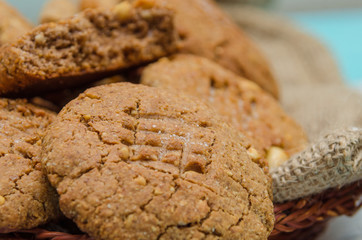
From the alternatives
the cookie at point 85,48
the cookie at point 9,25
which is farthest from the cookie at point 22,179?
the cookie at point 9,25

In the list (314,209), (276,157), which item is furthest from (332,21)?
(314,209)

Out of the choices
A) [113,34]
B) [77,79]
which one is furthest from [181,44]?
[77,79]

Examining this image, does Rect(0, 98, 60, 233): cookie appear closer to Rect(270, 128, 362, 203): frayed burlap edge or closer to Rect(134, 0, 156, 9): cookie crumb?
Rect(134, 0, 156, 9): cookie crumb

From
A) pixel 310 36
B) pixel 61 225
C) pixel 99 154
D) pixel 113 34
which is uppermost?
pixel 310 36

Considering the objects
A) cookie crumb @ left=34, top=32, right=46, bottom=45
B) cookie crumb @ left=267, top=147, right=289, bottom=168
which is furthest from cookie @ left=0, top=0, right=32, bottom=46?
cookie crumb @ left=267, top=147, right=289, bottom=168

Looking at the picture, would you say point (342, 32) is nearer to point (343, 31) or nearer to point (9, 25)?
point (343, 31)

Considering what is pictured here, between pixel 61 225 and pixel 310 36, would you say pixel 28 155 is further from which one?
pixel 310 36
